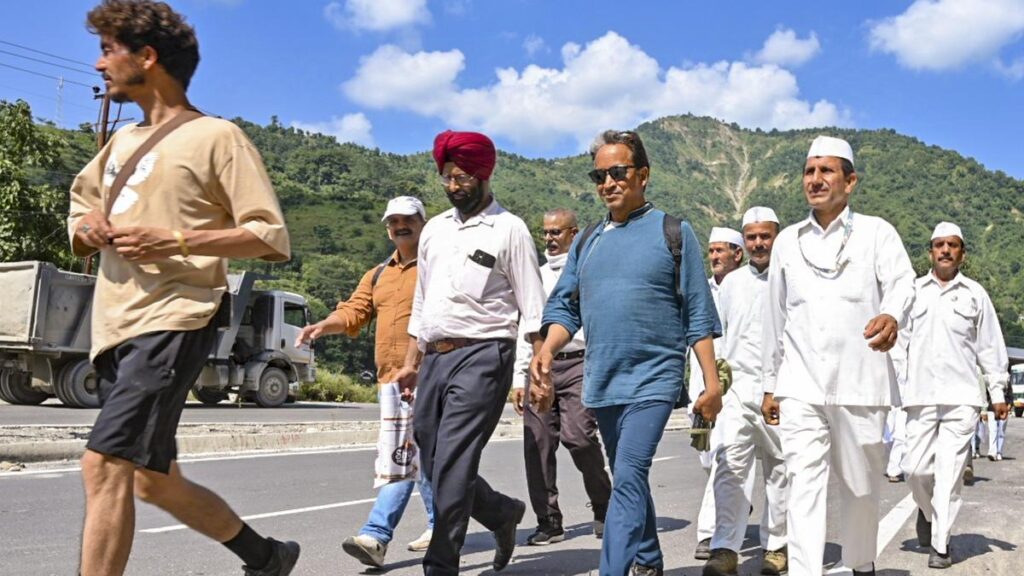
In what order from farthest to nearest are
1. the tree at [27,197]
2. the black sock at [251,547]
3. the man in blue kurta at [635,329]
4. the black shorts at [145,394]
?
the tree at [27,197] → the man in blue kurta at [635,329] → the black sock at [251,547] → the black shorts at [145,394]

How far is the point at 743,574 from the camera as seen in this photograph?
627 centimetres

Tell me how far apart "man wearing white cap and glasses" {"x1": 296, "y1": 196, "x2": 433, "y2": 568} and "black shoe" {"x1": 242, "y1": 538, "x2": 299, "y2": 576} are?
1.42 meters

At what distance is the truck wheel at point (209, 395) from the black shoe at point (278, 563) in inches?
883

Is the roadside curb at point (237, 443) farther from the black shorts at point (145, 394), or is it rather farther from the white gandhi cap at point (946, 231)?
the white gandhi cap at point (946, 231)

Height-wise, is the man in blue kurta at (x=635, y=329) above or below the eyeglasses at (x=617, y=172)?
below

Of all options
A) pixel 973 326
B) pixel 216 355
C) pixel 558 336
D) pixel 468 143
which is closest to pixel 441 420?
pixel 558 336

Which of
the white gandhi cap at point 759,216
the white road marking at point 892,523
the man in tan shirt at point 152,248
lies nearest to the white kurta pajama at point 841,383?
the white road marking at point 892,523

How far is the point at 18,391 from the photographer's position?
77.1 ft

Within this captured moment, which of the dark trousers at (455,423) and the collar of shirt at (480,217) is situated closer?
the dark trousers at (455,423)

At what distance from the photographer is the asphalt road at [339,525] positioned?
612cm

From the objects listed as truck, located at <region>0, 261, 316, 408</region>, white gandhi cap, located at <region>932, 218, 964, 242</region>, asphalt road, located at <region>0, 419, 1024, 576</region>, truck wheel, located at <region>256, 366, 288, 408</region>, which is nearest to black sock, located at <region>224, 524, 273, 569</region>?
asphalt road, located at <region>0, 419, 1024, 576</region>

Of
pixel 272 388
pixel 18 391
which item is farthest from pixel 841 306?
pixel 272 388

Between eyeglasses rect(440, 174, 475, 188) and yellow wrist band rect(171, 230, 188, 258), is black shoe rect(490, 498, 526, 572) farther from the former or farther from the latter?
yellow wrist band rect(171, 230, 188, 258)

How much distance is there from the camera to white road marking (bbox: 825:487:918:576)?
6309 millimetres
